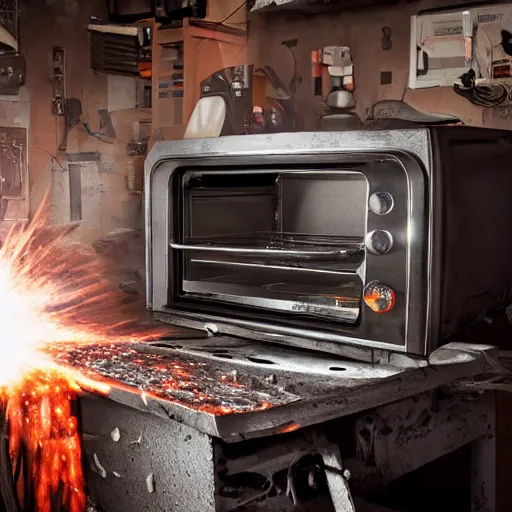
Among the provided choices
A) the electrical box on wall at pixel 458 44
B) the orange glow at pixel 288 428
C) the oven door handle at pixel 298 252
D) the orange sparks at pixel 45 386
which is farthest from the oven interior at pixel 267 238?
the electrical box on wall at pixel 458 44

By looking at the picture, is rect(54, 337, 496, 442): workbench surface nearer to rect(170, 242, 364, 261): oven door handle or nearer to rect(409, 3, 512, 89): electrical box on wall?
rect(170, 242, 364, 261): oven door handle

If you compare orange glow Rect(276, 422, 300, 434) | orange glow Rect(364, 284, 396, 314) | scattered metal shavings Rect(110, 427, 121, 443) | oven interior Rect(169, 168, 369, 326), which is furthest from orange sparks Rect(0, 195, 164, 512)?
orange glow Rect(364, 284, 396, 314)

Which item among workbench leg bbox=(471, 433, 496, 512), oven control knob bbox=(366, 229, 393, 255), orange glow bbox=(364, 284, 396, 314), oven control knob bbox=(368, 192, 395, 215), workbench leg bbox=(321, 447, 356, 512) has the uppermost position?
oven control knob bbox=(368, 192, 395, 215)

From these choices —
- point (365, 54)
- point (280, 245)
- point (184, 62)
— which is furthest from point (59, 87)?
point (280, 245)

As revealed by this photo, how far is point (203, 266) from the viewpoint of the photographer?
1.69 metres

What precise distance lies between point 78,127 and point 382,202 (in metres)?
1.85

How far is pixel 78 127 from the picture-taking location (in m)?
2.83

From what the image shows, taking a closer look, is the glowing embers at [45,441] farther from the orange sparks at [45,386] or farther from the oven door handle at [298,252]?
the oven door handle at [298,252]

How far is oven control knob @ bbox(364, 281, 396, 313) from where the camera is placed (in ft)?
4.17

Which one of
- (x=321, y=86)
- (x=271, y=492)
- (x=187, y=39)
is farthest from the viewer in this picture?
(x=187, y=39)

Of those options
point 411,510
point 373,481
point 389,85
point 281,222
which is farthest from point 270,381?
point 389,85

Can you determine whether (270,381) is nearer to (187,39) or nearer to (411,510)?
(411,510)

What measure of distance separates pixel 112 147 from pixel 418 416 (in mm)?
1804

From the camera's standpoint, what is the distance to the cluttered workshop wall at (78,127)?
2791 mm
